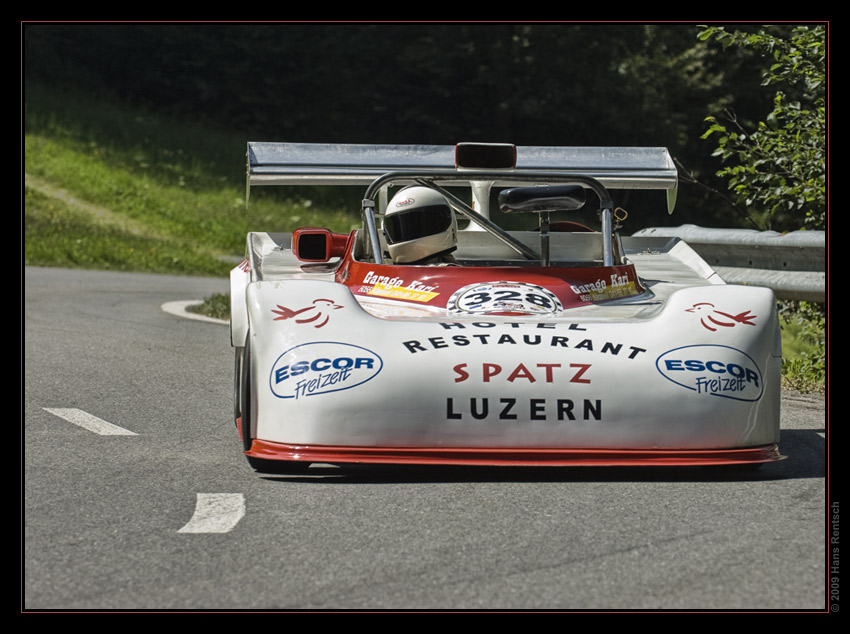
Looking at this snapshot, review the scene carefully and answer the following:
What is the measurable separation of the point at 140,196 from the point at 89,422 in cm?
1969

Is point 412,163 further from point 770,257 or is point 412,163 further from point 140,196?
point 140,196

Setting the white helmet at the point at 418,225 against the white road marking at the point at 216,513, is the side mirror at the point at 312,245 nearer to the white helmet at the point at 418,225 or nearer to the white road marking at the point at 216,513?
the white helmet at the point at 418,225

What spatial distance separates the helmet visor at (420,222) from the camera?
692 cm

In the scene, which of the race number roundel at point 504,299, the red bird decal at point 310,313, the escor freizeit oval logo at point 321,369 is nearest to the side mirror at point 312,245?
the race number roundel at point 504,299

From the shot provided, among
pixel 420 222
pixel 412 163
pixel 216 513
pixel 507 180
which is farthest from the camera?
pixel 412 163

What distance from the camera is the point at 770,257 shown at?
890 centimetres

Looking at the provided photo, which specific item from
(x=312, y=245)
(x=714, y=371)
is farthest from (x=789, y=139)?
(x=714, y=371)

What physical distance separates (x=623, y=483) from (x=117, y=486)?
203 centimetres

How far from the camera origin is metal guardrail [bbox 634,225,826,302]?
846 centimetres

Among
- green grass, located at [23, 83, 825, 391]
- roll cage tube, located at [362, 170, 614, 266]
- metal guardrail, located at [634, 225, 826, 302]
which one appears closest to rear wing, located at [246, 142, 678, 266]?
roll cage tube, located at [362, 170, 614, 266]

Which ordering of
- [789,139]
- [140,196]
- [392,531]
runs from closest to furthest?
[392,531], [789,139], [140,196]

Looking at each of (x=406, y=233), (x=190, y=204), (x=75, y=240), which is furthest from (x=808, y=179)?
(x=190, y=204)

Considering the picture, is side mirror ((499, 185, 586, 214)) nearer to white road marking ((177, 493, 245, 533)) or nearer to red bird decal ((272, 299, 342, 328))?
red bird decal ((272, 299, 342, 328))

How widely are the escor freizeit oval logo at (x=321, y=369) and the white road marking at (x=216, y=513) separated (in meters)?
0.52
